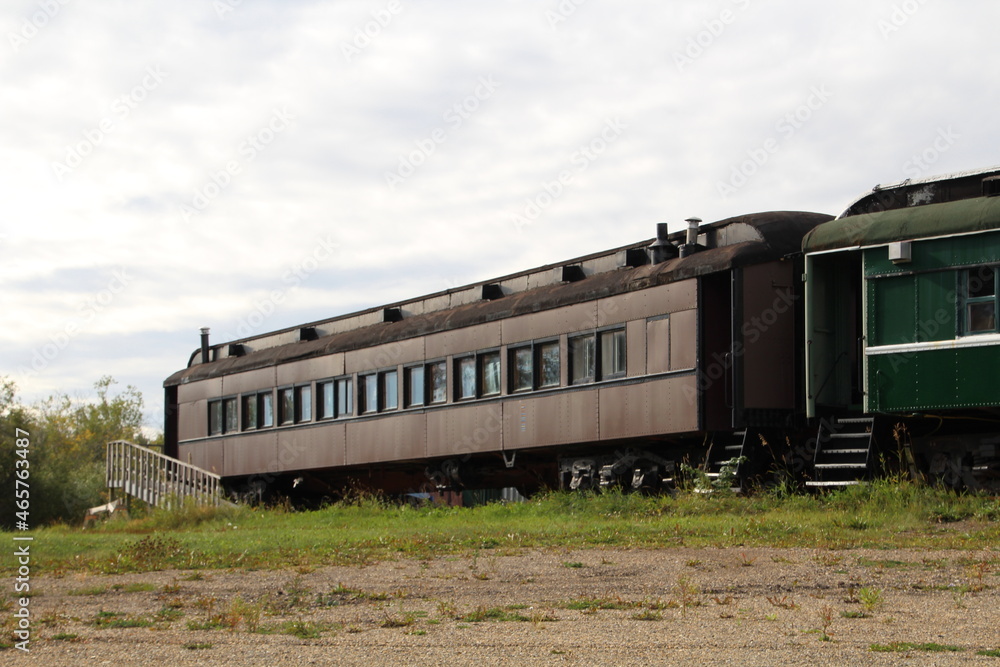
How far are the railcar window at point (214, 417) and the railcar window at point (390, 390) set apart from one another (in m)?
7.07

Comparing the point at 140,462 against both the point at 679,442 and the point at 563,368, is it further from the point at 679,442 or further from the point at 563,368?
the point at 679,442

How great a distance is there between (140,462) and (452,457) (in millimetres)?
11313

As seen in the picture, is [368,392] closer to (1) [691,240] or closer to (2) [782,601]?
(1) [691,240]

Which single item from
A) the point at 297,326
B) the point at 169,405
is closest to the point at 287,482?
the point at 297,326

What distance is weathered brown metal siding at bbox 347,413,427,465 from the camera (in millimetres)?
21953

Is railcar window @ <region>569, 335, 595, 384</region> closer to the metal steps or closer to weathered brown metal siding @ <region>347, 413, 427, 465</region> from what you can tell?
the metal steps

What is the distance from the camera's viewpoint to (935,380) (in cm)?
1388

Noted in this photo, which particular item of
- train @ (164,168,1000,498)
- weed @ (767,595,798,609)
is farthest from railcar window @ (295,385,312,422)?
weed @ (767,595,798,609)

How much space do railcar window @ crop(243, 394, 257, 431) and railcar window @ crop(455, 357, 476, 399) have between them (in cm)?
795

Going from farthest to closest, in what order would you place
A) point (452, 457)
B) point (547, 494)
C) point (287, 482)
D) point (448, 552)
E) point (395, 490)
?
point (287, 482), point (395, 490), point (452, 457), point (547, 494), point (448, 552)

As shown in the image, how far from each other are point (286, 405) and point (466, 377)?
6.77 m

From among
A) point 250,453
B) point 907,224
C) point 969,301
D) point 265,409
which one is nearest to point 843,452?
point 969,301

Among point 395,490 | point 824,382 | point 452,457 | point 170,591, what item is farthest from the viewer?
point 395,490

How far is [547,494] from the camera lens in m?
18.5
